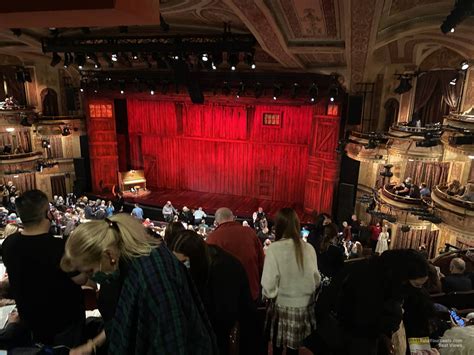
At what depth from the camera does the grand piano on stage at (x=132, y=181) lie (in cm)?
1708

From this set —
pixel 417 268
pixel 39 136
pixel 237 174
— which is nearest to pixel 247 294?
pixel 417 268

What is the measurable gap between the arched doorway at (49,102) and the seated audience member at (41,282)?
1603 cm

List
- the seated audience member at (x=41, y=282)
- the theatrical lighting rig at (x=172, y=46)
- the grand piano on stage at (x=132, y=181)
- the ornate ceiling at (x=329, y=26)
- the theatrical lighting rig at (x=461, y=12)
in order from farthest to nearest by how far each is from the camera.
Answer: the grand piano on stage at (x=132, y=181) < the theatrical lighting rig at (x=172, y=46) < the ornate ceiling at (x=329, y=26) < the theatrical lighting rig at (x=461, y=12) < the seated audience member at (x=41, y=282)

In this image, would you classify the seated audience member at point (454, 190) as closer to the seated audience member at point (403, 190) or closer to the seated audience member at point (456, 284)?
the seated audience member at point (403, 190)

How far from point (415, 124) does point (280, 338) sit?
10770mm

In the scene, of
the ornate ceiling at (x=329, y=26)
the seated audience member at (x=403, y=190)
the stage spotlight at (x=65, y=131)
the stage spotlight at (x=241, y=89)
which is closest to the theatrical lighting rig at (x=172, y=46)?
the ornate ceiling at (x=329, y=26)

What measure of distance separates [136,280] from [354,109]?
12893 millimetres

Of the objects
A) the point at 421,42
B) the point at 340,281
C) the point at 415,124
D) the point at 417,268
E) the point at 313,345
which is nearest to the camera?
the point at 417,268

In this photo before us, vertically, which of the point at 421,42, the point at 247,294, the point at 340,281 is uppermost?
the point at 421,42

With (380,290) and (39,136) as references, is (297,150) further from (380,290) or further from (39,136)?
(380,290)

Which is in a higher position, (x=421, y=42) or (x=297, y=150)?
(x=421, y=42)

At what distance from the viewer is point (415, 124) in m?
11.7

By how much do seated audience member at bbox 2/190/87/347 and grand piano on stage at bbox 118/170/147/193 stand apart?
15.4 meters

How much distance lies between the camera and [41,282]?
6.82 ft
